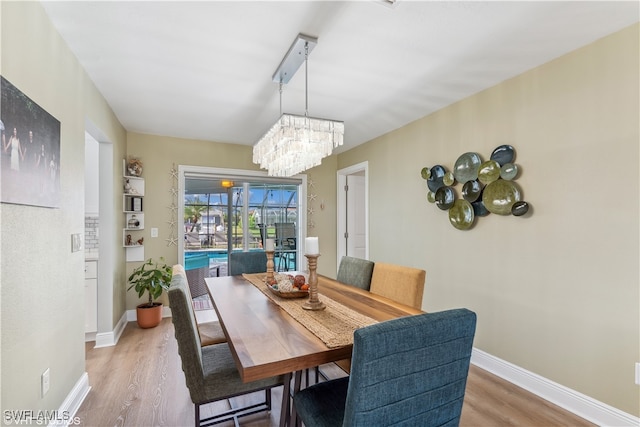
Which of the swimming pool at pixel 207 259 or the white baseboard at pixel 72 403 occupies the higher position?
the swimming pool at pixel 207 259

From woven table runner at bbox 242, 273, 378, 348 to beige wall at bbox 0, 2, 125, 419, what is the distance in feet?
3.97

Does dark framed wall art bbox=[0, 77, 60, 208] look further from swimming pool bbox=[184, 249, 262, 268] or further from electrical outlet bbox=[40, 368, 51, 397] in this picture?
swimming pool bbox=[184, 249, 262, 268]

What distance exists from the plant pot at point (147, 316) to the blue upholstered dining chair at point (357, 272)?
91.9 inches

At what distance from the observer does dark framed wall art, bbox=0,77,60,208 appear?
1.25m

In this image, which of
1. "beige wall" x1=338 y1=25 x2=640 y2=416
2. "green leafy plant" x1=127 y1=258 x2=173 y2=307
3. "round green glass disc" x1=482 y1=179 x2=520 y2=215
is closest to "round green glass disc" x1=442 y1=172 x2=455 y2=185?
"beige wall" x1=338 y1=25 x2=640 y2=416

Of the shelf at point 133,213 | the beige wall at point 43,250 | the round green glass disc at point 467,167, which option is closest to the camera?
the beige wall at point 43,250

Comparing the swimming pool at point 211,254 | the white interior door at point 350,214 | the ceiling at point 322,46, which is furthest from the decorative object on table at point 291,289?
the swimming pool at point 211,254

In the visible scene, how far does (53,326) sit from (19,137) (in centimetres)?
106

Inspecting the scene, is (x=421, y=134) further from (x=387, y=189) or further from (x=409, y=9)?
(x=409, y=9)

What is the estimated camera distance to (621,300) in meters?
1.80

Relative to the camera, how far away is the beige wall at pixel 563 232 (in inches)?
70.7

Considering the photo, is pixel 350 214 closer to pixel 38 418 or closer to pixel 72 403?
pixel 72 403

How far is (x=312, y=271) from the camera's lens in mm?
1678

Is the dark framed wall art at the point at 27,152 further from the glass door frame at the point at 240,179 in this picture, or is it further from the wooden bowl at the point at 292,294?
the glass door frame at the point at 240,179
